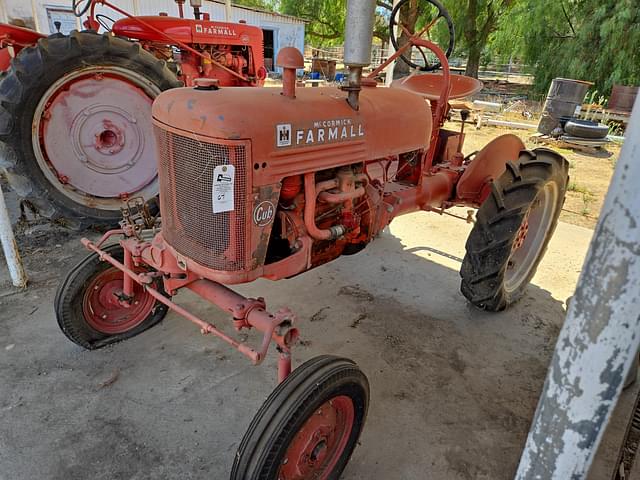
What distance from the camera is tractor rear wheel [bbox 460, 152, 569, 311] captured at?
2850 millimetres

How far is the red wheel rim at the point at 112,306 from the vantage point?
2697 millimetres

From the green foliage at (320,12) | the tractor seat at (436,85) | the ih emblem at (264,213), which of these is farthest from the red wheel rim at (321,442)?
the green foliage at (320,12)

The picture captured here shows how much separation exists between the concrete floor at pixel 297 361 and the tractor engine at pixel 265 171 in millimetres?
762

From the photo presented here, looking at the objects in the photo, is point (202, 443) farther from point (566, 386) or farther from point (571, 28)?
point (571, 28)

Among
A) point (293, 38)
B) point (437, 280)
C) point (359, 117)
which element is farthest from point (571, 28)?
point (359, 117)

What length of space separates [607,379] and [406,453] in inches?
56.4

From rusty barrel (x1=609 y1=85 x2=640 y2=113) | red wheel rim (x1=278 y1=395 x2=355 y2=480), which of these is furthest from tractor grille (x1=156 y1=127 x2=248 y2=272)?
rusty barrel (x1=609 y1=85 x2=640 y2=113)

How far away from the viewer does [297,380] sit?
5.81 ft

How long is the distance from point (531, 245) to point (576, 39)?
46.4 feet

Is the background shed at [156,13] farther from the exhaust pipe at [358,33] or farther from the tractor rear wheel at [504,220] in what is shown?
the exhaust pipe at [358,33]

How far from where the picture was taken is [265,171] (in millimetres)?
1931

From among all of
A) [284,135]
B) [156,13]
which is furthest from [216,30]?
[156,13]

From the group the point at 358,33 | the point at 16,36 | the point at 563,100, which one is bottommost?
the point at 563,100

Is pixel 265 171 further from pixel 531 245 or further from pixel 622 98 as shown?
pixel 622 98
